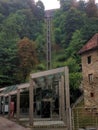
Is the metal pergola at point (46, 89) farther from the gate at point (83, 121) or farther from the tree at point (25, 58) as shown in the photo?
the tree at point (25, 58)

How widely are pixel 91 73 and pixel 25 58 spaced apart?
19.5 meters

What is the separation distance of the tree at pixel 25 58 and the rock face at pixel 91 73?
51.4ft

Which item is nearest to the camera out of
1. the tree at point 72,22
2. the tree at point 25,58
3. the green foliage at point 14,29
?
the green foliage at point 14,29

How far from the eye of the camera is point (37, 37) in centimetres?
7569

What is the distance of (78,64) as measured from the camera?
53375 millimetres

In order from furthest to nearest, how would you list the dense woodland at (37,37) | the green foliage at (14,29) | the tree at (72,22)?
the tree at (72,22) < the dense woodland at (37,37) < the green foliage at (14,29)

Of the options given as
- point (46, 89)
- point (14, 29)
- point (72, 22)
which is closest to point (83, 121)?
point (46, 89)

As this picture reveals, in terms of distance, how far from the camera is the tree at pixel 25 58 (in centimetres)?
4897

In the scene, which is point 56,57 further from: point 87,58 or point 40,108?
point 40,108

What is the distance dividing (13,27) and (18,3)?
59.4 ft

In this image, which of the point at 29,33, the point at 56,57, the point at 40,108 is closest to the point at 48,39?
the point at 40,108

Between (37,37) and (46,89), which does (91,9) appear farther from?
(46,89)

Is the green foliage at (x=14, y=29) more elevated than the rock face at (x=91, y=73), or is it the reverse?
the green foliage at (x=14, y=29)

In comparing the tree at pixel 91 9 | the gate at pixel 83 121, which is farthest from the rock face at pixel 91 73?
the tree at pixel 91 9
